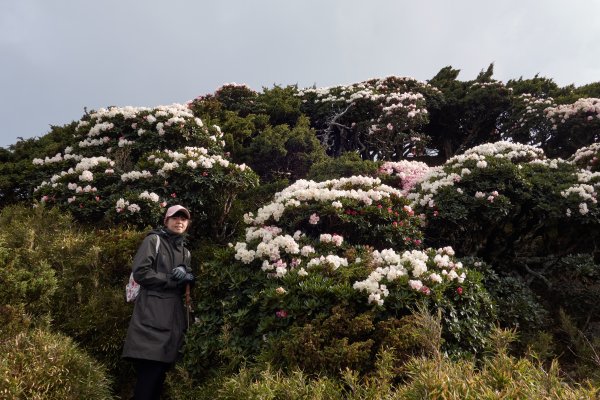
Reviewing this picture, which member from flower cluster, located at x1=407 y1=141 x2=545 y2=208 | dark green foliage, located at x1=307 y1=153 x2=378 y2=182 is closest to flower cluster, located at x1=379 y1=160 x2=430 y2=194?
dark green foliage, located at x1=307 y1=153 x2=378 y2=182

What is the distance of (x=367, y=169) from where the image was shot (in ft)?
30.0

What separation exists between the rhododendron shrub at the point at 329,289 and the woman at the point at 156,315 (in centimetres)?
30

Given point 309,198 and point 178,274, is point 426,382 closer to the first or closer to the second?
point 178,274

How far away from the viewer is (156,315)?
3816mm

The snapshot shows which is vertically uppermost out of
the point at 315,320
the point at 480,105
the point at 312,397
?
the point at 480,105

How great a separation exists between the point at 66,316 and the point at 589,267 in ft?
25.0

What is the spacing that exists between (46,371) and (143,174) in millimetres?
3573

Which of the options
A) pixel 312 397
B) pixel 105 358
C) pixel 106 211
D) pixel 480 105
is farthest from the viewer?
pixel 480 105

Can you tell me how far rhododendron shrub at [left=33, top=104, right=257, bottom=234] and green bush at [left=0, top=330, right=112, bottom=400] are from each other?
2.45 meters

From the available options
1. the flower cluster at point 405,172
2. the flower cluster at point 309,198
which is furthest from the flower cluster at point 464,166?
the flower cluster at point 309,198

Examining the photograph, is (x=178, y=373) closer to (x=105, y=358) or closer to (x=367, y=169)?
(x=105, y=358)

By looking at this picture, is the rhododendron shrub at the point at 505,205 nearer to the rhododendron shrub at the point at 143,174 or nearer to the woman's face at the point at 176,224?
the rhododendron shrub at the point at 143,174

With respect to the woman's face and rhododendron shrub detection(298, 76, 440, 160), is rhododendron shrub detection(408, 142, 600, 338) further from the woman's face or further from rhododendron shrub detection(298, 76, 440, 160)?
rhododendron shrub detection(298, 76, 440, 160)

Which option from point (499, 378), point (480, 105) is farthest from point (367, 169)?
point (480, 105)
